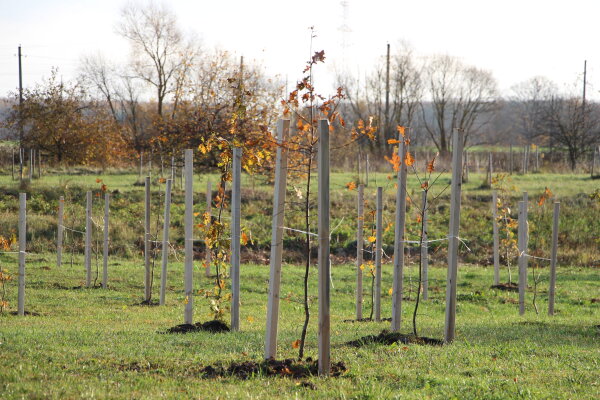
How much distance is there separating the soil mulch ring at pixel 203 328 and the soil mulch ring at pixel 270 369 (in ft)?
10.3

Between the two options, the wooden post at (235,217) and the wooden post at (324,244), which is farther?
the wooden post at (235,217)

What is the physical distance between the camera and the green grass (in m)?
5.85

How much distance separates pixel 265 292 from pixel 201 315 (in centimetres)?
440

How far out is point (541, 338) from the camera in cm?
960

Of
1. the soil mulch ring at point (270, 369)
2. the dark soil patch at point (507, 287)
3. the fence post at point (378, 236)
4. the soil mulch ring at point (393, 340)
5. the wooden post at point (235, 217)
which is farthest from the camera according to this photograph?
the dark soil patch at point (507, 287)

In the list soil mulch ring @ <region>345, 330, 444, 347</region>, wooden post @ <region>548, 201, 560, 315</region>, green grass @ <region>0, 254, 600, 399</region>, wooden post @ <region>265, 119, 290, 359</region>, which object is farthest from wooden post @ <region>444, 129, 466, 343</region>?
wooden post @ <region>548, 201, 560, 315</region>

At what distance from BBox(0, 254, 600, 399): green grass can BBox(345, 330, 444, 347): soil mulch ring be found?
275 mm

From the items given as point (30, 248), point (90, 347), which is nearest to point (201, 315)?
point (90, 347)

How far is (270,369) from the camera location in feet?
21.2

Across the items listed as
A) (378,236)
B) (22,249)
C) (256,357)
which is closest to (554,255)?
(378,236)

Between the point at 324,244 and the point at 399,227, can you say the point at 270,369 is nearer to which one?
the point at 324,244

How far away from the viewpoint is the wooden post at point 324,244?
19.9 feet

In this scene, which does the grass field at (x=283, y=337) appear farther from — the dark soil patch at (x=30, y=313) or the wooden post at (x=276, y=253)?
the wooden post at (x=276, y=253)

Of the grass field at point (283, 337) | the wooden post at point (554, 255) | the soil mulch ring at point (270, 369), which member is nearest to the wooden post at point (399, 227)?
the grass field at point (283, 337)
